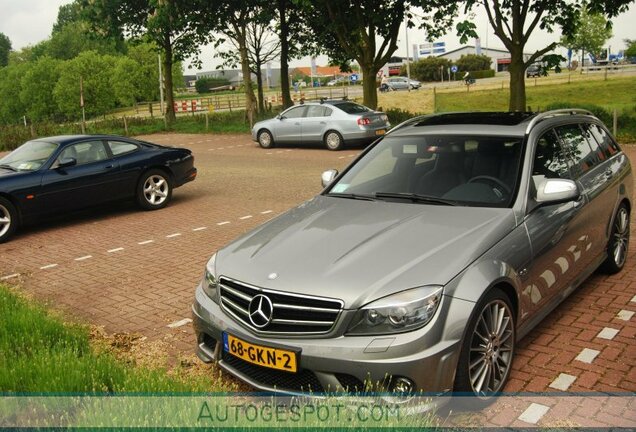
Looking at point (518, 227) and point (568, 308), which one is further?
point (568, 308)

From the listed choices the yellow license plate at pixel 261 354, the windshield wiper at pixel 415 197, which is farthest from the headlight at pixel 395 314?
the windshield wiper at pixel 415 197

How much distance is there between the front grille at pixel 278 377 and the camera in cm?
366

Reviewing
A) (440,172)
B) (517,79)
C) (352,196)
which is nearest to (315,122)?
(517,79)

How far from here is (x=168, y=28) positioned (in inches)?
1208

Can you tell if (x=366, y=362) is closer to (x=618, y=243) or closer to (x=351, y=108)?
(x=618, y=243)

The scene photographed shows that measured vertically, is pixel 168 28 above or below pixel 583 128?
above

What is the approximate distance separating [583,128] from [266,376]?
392cm

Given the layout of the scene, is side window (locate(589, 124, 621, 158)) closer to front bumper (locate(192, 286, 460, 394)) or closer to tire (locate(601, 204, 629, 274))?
tire (locate(601, 204, 629, 274))

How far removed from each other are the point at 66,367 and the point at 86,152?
280 inches

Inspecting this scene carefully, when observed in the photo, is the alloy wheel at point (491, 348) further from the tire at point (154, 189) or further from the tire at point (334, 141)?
the tire at point (334, 141)

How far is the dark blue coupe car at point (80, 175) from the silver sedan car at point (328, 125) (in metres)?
8.61

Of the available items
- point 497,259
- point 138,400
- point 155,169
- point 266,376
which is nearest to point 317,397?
point 266,376

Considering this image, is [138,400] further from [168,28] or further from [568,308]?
[168,28]

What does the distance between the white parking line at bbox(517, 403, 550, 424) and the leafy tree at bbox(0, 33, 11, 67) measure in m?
154
